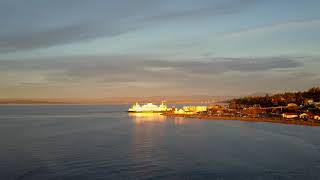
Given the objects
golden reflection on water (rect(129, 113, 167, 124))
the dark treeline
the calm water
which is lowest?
the calm water

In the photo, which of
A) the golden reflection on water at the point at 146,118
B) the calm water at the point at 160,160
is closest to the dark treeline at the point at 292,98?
the golden reflection on water at the point at 146,118

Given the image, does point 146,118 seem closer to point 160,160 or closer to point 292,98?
point 292,98

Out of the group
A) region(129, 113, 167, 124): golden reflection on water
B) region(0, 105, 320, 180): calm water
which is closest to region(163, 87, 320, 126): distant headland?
region(129, 113, 167, 124): golden reflection on water

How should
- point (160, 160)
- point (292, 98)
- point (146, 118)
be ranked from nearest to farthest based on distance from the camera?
point (160, 160)
point (146, 118)
point (292, 98)

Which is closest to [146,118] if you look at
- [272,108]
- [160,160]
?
[272,108]

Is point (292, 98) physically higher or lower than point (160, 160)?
higher

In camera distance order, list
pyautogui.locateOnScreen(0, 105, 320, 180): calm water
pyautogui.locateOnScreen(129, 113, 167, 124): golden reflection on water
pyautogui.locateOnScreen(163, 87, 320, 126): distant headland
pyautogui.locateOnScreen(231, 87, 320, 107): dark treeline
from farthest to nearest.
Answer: pyautogui.locateOnScreen(231, 87, 320, 107): dark treeline < pyautogui.locateOnScreen(163, 87, 320, 126): distant headland < pyautogui.locateOnScreen(129, 113, 167, 124): golden reflection on water < pyautogui.locateOnScreen(0, 105, 320, 180): calm water

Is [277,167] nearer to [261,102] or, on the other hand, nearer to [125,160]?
[125,160]

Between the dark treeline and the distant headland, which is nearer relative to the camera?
the distant headland

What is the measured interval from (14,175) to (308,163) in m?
22.7

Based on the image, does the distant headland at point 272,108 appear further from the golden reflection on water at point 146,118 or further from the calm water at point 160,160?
the calm water at point 160,160

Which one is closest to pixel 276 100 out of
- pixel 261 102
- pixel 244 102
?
pixel 261 102

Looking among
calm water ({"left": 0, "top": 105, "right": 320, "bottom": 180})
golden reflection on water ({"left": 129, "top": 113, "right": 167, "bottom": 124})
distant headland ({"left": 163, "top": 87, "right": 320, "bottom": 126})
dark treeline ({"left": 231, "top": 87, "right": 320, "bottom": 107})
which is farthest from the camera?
dark treeline ({"left": 231, "top": 87, "right": 320, "bottom": 107})

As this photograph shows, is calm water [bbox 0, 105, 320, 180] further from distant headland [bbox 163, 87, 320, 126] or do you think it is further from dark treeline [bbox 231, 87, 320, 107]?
dark treeline [bbox 231, 87, 320, 107]
